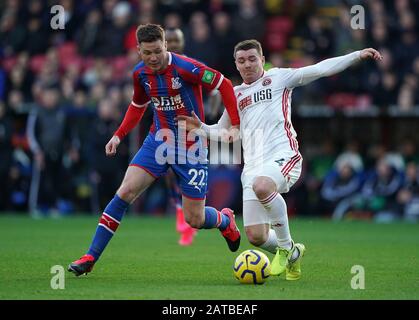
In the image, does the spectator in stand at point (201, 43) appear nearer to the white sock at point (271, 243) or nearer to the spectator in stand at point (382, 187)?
the spectator in stand at point (382, 187)

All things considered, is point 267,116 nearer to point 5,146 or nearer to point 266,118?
point 266,118

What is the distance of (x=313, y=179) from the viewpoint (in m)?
18.7

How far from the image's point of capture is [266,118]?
30.7 feet

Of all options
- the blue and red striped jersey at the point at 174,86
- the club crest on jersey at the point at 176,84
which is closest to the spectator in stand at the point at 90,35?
the blue and red striped jersey at the point at 174,86

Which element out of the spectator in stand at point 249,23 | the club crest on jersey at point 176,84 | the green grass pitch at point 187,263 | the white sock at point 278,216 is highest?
the spectator in stand at point 249,23

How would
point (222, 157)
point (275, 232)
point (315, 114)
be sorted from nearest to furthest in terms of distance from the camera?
point (275, 232)
point (222, 157)
point (315, 114)

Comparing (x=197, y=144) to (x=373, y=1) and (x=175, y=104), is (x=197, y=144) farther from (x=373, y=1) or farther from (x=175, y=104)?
(x=373, y=1)

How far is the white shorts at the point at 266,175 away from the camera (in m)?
9.09

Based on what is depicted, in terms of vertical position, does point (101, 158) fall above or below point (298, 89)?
below

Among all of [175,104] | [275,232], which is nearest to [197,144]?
[175,104]

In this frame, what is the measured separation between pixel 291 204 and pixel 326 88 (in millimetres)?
2377

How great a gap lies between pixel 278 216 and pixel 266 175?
39 cm

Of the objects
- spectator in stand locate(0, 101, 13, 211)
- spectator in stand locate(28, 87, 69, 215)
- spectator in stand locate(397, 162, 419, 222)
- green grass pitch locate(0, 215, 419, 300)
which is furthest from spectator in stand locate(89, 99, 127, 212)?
spectator in stand locate(397, 162, 419, 222)

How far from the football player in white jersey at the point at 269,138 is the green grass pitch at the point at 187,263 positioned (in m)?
0.40
